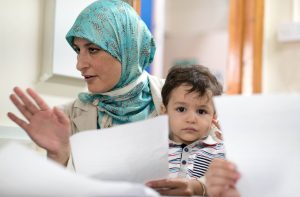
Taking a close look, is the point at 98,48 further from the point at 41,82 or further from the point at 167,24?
the point at 167,24

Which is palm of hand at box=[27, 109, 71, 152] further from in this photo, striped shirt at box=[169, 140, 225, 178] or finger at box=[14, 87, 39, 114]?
striped shirt at box=[169, 140, 225, 178]

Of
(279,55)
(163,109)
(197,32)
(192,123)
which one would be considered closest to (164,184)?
(192,123)

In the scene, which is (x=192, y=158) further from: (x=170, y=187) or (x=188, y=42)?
(x=188, y=42)

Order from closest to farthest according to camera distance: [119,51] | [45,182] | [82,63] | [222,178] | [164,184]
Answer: [45,182] < [222,178] < [164,184] < [82,63] < [119,51]

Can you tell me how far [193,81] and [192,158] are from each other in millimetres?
199

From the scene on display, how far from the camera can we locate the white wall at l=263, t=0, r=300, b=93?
8.48 feet

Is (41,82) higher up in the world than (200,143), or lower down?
higher up

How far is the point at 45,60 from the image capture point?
1.38m

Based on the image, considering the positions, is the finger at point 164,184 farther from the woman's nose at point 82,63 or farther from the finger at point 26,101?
the woman's nose at point 82,63

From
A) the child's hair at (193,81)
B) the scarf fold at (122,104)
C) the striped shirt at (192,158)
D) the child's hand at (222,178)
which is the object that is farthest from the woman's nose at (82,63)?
the child's hand at (222,178)

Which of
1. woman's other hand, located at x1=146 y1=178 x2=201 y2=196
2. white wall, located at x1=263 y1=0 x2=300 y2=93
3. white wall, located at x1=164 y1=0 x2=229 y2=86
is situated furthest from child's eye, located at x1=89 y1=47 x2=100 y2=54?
white wall, located at x1=164 y1=0 x2=229 y2=86

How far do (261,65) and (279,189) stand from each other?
2202 millimetres

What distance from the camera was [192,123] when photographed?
108 centimetres

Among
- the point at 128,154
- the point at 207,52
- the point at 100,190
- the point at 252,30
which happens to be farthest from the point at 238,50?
the point at 100,190
